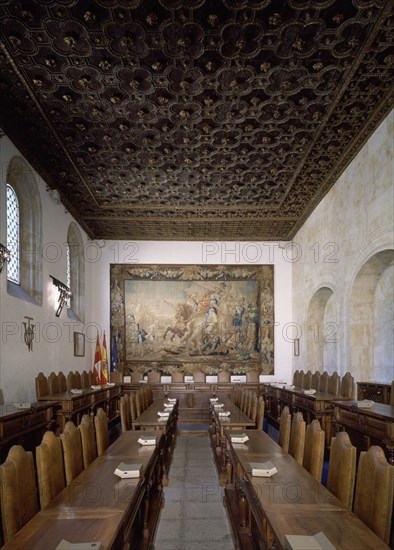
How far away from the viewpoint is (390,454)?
573 cm

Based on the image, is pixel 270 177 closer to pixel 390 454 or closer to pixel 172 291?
pixel 172 291

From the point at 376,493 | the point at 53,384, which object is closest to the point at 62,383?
the point at 53,384

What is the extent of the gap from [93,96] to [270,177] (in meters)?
5.30

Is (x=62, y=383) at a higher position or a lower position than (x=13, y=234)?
lower

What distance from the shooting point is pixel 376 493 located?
10.7 ft

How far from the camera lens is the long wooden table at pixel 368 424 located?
580cm

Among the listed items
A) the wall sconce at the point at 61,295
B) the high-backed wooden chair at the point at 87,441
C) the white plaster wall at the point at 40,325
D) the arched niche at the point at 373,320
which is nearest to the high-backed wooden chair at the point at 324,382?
the arched niche at the point at 373,320

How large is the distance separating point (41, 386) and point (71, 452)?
5342 millimetres

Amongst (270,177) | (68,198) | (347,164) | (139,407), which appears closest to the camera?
(139,407)

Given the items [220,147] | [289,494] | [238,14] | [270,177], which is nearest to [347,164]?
[270,177]

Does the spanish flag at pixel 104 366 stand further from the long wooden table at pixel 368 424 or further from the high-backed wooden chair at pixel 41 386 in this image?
the long wooden table at pixel 368 424

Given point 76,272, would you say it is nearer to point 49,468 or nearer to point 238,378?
point 238,378

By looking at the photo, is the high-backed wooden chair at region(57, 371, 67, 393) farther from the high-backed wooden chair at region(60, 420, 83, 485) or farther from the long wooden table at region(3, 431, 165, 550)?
the long wooden table at region(3, 431, 165, 550)

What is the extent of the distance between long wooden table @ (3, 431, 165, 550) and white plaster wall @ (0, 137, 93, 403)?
466 centimetres
